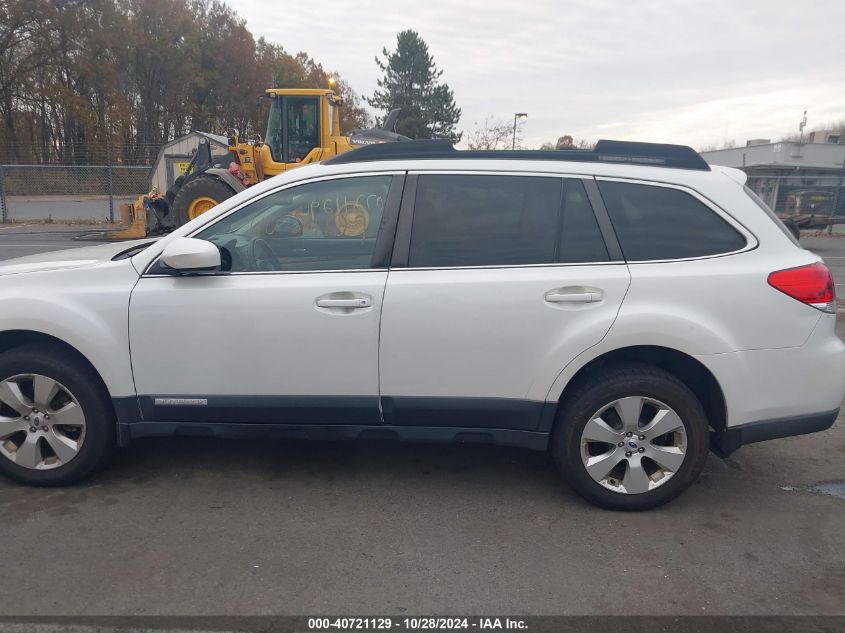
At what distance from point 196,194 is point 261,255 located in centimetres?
1058

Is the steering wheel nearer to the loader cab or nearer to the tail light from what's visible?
the tail light

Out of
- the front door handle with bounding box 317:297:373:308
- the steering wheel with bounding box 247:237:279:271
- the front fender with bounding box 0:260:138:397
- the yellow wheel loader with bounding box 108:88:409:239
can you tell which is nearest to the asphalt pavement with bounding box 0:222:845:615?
the front fender with bounding box 0:260:138:397

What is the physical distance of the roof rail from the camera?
353 centimetres

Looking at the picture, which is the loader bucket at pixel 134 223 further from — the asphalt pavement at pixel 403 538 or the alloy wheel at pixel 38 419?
the asphalt pavement at pixel 403 538

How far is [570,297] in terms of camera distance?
328 cm

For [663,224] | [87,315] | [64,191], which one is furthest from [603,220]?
[64,191]

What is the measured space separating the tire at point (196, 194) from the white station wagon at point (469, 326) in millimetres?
10222

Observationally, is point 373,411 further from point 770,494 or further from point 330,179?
point 770,494

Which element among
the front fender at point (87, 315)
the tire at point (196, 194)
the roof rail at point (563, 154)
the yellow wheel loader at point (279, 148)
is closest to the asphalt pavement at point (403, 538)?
the front fender at point (87, 315)

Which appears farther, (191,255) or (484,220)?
(484,220)

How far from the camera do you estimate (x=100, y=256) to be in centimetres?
386

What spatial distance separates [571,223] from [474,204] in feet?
1.66

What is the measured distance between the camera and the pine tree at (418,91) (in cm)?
5151

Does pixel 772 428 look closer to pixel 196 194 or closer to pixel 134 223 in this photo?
pixel 196 194
